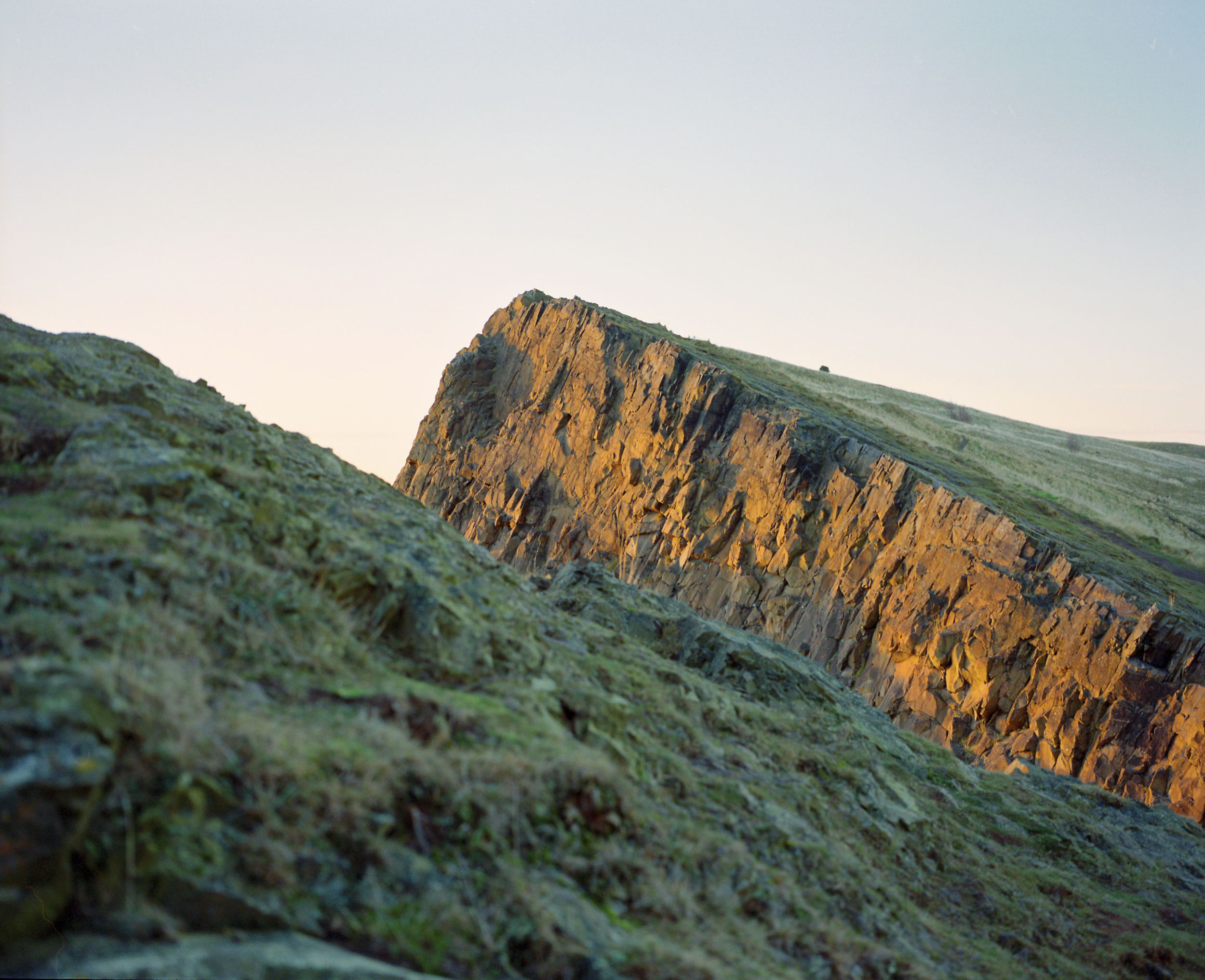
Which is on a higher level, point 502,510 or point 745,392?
point 745,392

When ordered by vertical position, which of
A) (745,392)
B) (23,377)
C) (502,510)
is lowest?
(502,510)

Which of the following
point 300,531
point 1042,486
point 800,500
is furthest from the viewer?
point 1042,486

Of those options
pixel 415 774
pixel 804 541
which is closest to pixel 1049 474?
pixel 804 541

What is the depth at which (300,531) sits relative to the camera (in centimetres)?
899

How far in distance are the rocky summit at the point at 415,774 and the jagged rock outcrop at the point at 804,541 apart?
8.04 metres

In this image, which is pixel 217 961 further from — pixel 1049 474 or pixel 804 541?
pixel 1049 474

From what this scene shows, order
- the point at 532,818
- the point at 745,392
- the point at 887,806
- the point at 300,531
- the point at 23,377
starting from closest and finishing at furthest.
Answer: the point at 532,818 < the point at 300,531 < the point at 23,377 < the point at 887,806 < the point at 745,392

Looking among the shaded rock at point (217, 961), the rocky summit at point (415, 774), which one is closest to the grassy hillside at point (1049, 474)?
the rocky summit at point (415, 774)

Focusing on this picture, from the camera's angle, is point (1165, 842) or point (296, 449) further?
point (1165, 842)

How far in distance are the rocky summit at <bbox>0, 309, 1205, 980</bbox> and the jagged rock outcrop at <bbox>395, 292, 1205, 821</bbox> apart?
804 cm

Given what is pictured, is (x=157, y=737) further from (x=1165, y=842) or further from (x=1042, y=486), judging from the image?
(x=1042, y=486)

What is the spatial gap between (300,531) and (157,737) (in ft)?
12.8

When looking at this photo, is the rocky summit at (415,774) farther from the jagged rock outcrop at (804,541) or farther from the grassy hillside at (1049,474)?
the grassy hillside at (1049,474)

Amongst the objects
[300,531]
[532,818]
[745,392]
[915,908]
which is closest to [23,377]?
[300,531]
